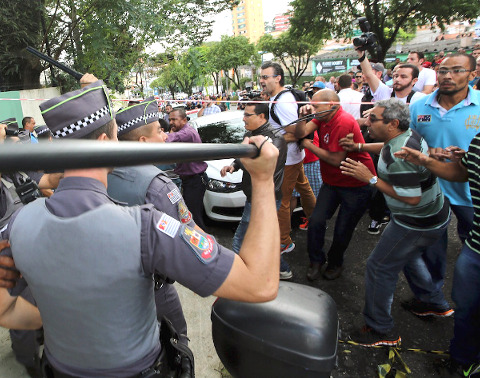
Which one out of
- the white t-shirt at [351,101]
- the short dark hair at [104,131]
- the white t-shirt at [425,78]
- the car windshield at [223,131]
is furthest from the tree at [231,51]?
the short dark hair at [104,131]

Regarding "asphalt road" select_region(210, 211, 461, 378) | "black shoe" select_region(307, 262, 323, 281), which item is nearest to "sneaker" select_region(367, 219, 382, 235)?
"asphalt road" select_region(210, 211, 461, 378)

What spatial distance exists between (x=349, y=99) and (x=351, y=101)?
5 centimetres

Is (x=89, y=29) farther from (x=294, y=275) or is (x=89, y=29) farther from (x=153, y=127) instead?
(x=294, y=275)

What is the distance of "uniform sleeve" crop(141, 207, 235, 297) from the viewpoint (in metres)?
1.02

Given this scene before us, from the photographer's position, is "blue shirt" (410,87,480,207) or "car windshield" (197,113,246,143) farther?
"car windshield" (197,113,246,143)

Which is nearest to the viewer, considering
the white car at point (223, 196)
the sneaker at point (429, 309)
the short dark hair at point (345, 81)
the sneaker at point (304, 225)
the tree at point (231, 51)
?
the sneaker at point (429, 309)

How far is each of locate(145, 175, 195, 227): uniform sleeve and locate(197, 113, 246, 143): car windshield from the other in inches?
141

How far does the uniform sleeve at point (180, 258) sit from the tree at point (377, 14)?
774 inches

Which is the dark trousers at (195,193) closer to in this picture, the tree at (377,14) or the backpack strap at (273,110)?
the backpack strap at (273,110)

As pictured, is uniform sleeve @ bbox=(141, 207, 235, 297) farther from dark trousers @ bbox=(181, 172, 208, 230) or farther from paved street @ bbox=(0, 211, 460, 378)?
dark trousers @ bbox=(181, 172, 208, 230)

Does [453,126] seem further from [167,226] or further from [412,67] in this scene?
[167,226]

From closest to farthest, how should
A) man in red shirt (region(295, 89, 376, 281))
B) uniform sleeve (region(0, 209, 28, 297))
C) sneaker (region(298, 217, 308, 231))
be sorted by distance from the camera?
uniform sleeve (region(0, 209, 28, 297)), man in red shirt (region(295, 89, 376, 281)), sneaker (region(298, 217, 308, 231))

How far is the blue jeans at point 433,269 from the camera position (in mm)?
2799

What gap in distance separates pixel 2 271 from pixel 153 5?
614cm
